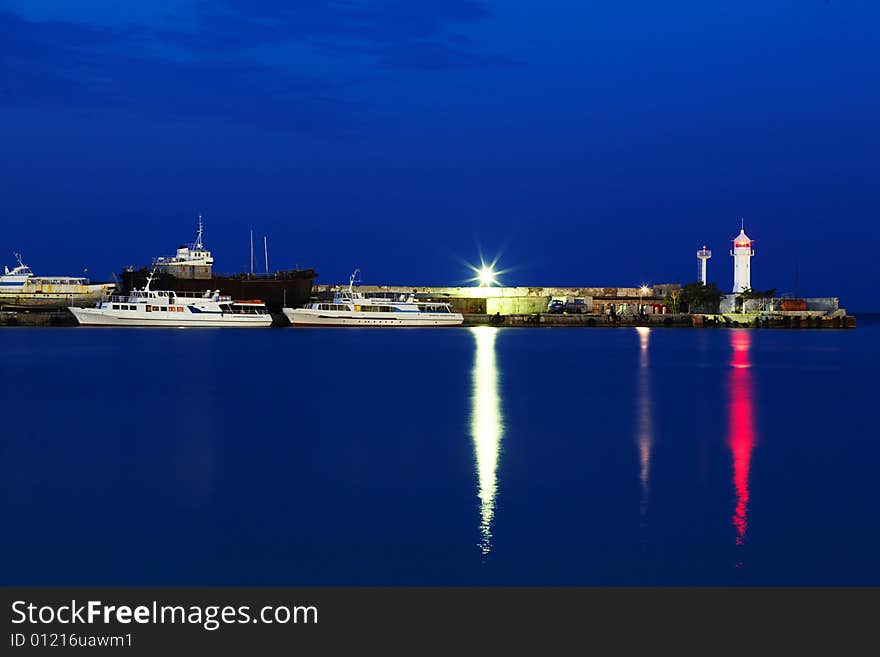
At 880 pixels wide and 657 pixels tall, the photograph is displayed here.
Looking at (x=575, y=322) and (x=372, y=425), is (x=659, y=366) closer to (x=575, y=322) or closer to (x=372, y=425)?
(x=372, y=425)

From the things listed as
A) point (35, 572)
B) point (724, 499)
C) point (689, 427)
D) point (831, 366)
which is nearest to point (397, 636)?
point (35, 572)

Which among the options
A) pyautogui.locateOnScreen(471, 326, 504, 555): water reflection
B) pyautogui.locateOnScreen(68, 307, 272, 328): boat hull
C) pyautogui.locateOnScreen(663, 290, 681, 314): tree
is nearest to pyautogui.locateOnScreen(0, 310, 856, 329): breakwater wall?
pyautogui.locateOnScreen(68, 307, 272, 328): boat hull

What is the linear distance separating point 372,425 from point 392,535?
10.4m

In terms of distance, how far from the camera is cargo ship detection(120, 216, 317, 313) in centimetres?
8050

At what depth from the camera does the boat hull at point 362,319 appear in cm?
8056

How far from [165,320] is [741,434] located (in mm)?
63149

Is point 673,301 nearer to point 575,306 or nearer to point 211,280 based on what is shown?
point 575,306

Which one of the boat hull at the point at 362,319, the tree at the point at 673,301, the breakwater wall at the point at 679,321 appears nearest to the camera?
the boat hull at the point at 362,319

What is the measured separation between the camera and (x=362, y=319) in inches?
3228

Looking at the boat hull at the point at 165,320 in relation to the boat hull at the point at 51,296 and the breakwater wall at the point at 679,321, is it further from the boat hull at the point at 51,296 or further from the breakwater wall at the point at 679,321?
the breakwater wall at the point at 679,321

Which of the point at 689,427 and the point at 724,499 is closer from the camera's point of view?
the point at 724,499

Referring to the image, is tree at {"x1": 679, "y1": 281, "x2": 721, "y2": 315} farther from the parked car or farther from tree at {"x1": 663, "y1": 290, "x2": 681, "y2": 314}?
the parked car

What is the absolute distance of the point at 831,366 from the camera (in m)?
41.7

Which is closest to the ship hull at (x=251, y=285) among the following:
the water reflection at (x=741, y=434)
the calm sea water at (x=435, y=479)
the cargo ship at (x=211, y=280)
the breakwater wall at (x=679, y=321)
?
the cargo ship at (x=211, y=280)
